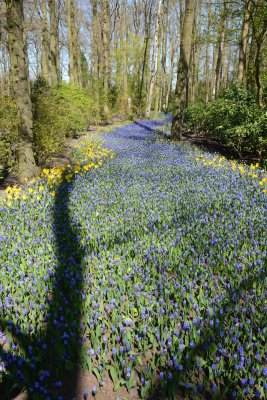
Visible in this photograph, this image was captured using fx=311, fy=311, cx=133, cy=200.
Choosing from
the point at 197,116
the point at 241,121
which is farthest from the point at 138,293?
the point at 197,116

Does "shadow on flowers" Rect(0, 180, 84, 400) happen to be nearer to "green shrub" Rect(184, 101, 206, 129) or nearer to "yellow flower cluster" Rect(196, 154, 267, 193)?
"yellow flower cluster" Rect(196, 154, 267, 193)

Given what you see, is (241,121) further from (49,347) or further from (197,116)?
(49,347)

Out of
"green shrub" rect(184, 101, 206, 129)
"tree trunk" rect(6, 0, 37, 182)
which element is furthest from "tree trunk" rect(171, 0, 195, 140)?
"tree trunk" rect(6, 0, 37, 182)

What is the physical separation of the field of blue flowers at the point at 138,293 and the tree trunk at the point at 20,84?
216 cm

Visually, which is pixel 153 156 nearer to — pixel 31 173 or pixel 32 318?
pixel 31 173

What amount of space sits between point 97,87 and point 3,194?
18.5m

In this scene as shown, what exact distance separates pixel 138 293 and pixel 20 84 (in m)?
6.46

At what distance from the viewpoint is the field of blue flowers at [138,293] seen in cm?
233

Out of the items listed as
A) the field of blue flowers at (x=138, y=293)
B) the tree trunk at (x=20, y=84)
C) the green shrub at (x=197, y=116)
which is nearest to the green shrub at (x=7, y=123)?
the tree trunk at (x=20, y=84)

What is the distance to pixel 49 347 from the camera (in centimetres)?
260

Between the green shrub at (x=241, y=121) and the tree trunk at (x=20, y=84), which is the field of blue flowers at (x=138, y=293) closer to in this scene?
the tree trunk at (x=20, y=84)

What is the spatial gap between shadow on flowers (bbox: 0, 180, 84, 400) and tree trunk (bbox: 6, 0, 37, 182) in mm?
4736

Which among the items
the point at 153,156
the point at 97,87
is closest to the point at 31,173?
the point at 153,156

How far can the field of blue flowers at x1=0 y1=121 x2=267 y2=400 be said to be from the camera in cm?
233
